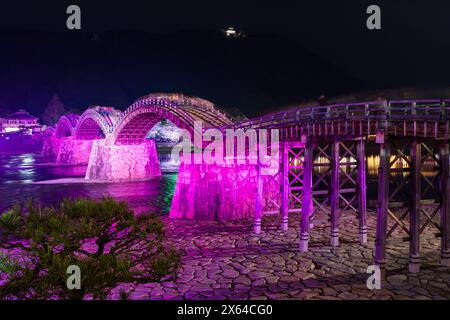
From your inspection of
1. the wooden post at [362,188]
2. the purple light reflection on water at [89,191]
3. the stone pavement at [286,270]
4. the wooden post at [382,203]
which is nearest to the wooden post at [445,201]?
the stone pavement at [286,270]

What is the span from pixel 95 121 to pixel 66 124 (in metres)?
23.0

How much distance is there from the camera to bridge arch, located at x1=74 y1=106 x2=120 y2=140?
160 feet

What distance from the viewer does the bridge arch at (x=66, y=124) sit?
72.2 metres

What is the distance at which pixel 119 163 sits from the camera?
138ft

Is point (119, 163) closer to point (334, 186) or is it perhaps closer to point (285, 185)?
point (285, 185)

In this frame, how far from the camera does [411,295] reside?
953 cm

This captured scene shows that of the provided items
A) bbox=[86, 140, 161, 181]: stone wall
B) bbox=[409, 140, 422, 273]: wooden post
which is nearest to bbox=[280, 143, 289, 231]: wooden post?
bbox=[409, 140, 422, 273]: wooden post

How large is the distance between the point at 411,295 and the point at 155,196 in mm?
25202

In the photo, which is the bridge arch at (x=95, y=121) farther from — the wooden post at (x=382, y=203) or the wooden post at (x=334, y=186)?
the wooden post at (x=382, y=203)

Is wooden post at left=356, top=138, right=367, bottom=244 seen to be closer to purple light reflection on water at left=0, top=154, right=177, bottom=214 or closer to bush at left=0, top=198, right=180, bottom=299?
bush at left=0, top=198, right=180, bottom=299

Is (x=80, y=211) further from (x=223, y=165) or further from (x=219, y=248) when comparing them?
(x=223, y=165)

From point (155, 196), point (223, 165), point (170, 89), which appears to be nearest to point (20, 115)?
point (170, 89)

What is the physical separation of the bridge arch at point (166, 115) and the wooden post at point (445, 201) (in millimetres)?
18214
